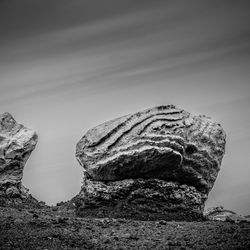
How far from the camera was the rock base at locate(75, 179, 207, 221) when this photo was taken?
22.0 meters

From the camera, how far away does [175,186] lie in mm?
22516

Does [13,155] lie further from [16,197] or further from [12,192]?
[16,197]

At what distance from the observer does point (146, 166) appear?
72.6 feet

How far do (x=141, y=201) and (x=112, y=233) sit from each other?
131 inches

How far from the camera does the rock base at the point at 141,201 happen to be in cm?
2200

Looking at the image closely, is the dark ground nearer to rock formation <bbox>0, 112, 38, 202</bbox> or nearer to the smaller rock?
the smaller rock

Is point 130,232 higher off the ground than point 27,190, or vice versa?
point 27,190

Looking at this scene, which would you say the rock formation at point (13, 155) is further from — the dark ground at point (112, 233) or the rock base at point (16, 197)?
the dark ground at point (112, 233)

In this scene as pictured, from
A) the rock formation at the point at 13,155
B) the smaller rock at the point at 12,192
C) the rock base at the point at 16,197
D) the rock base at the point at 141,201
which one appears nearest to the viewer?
the rock base at the point at 141,201

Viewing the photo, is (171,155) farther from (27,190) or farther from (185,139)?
(27,190)

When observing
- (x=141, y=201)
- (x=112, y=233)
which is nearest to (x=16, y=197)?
(x=141, y=201)

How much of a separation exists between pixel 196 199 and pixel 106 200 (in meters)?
3.37

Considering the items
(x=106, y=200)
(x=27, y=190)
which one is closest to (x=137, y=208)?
(x=106, y=200)

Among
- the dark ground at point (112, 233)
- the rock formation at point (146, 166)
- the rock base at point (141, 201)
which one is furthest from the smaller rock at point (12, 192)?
the dark ground at point (112, 233)
